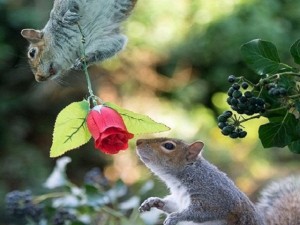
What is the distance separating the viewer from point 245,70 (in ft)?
13.0

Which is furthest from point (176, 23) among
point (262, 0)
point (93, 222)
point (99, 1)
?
point (99, 1)

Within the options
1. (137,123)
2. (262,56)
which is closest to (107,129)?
(137,123)

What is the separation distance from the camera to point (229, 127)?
104 cm

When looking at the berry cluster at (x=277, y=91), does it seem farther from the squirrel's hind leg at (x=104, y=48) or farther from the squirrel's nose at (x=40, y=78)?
the squirrel's nose at (x=40, y=78)

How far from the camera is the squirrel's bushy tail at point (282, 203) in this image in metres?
1.49

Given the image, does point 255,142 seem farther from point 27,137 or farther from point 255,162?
point 27,137

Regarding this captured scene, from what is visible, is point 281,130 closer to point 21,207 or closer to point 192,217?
point 192,217

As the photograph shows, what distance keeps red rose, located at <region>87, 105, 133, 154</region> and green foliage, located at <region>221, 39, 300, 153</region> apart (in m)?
0.18

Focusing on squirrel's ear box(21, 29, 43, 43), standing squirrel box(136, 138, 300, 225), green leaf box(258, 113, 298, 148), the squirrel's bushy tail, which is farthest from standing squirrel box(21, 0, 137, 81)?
the squirrel's bushy tail

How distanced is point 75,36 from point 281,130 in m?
0.42

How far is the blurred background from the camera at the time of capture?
11.7ft

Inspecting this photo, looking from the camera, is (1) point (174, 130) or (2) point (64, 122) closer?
(2) point (64, 122)

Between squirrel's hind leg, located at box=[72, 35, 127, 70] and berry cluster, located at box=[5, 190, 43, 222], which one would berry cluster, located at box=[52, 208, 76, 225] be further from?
squirrel's hind leg, located at box=[72, 35, 127, 70]

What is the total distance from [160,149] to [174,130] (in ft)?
7.11
